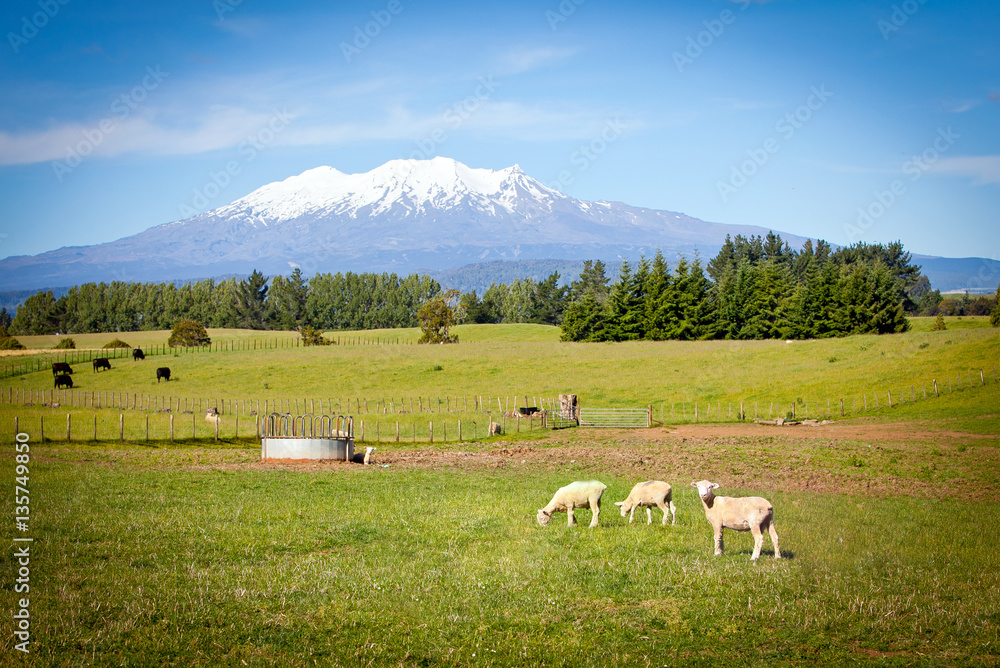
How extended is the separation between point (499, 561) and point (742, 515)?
4.63 m

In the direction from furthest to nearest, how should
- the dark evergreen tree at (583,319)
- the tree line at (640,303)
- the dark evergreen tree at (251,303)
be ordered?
the dark evergreen tree at (251,303) → the dark evergreen tree at (583,319) → the tree line at (640,303)

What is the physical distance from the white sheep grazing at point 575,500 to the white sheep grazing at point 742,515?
3.57 m

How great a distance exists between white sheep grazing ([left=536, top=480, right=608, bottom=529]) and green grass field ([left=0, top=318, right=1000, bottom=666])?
1.49 feet

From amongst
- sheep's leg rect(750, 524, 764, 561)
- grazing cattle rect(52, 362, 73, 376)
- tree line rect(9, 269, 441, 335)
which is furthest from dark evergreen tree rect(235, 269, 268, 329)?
sheep's leg rect(750, 524, 764, 561)

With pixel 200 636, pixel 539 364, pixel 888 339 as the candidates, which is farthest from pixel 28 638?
pixel 888 339

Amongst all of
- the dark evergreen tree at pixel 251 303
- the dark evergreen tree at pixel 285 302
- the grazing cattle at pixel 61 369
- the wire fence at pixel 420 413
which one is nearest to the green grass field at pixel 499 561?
the wire fence at pixel 420 413

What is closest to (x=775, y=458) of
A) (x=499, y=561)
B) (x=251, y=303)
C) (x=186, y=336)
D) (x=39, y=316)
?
(x=499, y=561)

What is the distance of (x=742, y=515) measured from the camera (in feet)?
45.2

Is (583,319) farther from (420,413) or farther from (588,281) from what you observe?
(588,281)

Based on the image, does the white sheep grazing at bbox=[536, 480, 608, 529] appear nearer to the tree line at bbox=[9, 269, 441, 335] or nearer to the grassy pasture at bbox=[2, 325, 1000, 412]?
the grassy pasture at bbox=[2, 325, 1000, 412]

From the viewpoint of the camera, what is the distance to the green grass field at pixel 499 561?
1002 centimetres

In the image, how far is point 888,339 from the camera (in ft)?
234

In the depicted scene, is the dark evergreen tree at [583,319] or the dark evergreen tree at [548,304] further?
the dark evergreen tree at [548,304]

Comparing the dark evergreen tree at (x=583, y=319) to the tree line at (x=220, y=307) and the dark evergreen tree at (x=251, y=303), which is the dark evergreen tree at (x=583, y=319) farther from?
the dark evergreen tree at (x=251, y=303)
